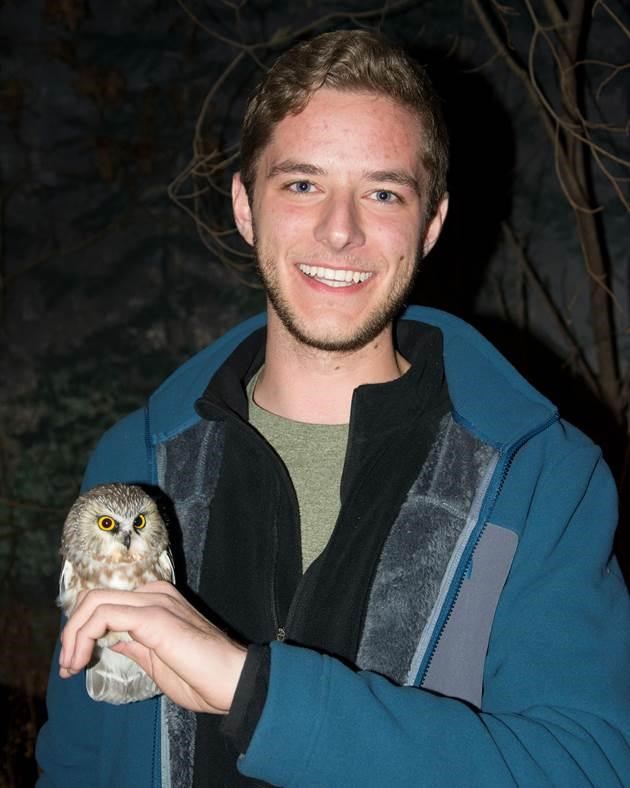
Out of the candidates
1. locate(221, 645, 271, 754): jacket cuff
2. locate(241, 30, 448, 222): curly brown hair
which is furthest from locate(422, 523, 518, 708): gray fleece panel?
locate(241, 30, 448, 222): curly brown hair

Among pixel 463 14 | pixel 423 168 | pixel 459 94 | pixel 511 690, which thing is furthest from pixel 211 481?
pixel 463 14

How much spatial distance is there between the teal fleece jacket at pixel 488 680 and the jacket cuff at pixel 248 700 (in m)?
0.01

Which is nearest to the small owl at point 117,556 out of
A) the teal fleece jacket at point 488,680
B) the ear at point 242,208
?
the teal fleece jacket at point 488,680

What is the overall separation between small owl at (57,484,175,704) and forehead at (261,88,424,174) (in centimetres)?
70

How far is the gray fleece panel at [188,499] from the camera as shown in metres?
1.34

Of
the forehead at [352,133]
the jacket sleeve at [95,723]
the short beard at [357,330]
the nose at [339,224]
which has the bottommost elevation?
the jacket sleeve at [95,723]

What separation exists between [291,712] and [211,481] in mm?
597

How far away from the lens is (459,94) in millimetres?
3246

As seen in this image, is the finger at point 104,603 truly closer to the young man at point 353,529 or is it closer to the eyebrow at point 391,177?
the young man at point 353,529

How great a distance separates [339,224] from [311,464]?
0.44 m

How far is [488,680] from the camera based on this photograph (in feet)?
4.12

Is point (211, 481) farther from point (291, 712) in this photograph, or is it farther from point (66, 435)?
point (66, 435)

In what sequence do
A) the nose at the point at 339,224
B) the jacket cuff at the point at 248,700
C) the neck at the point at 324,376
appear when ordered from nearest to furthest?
the jacket cuff at the point at 248,700
the nose at the point at 339,224
the neck at the point at 324,376

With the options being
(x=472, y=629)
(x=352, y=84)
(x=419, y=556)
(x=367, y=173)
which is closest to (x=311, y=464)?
A: (x=419, y=556)
